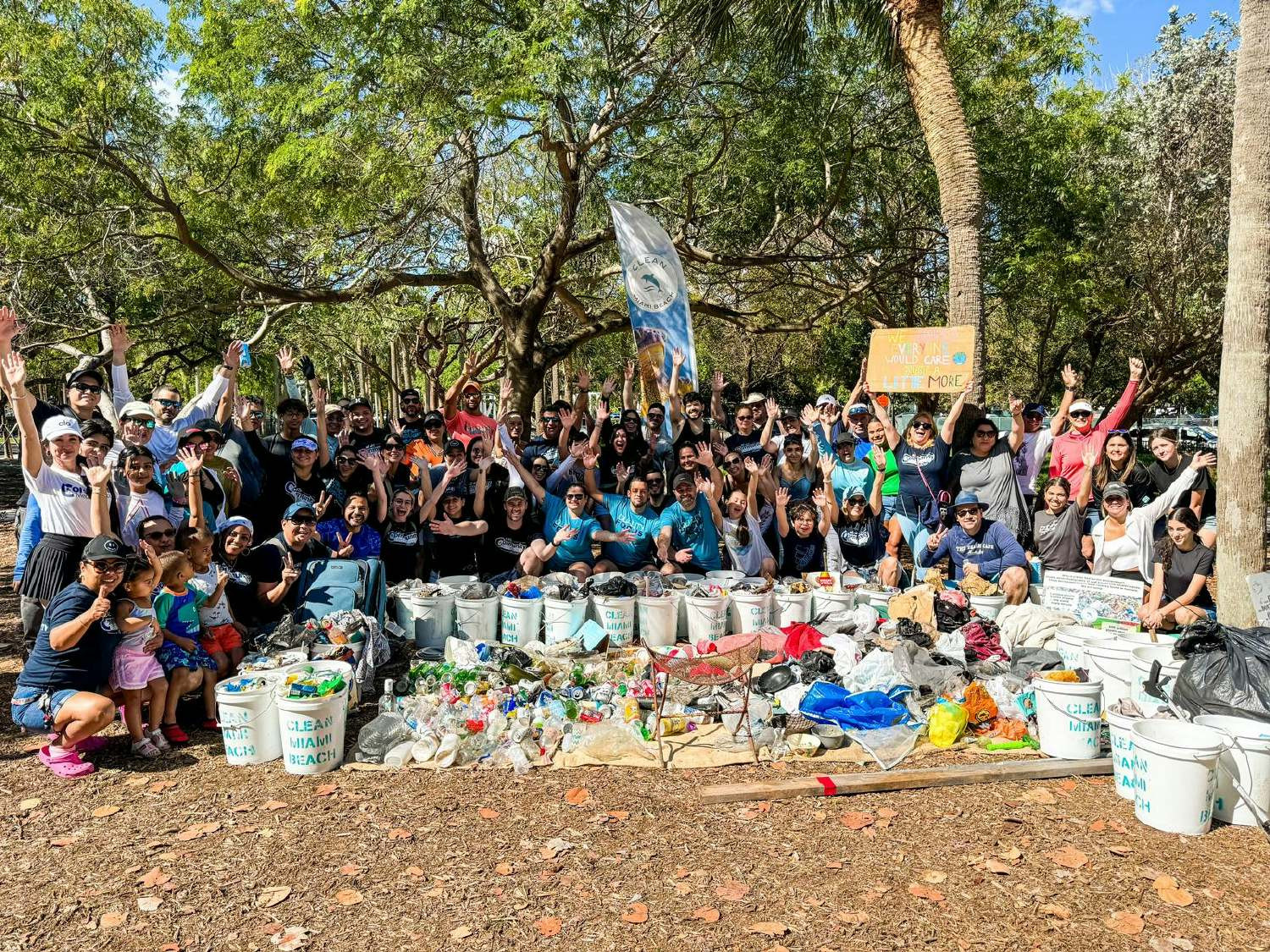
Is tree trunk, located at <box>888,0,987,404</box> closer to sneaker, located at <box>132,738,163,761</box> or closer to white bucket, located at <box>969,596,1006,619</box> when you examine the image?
white bucket, located at <box>969,596,1006,619</box>

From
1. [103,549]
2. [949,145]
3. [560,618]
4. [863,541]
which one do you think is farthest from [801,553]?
[103,549]

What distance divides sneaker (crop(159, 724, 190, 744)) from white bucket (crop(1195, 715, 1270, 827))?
557 centimetres

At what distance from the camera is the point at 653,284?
367 inches

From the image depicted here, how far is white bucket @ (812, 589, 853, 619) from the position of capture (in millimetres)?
6973

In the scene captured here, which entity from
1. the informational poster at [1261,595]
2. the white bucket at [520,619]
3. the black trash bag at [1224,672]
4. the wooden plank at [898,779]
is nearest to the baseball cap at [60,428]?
the white bucket at [520,619]

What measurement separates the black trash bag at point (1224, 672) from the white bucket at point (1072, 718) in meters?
0.41

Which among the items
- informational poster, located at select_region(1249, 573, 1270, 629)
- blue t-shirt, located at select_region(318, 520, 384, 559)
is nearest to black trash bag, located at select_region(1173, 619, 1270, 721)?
informational poster, located at select_region(1249, 573, 1270, 629)

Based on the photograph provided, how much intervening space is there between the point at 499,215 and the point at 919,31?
9.41 meters

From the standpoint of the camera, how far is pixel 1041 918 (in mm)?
3398

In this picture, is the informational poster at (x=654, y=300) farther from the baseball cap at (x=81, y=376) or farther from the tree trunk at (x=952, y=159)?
the baseball cap at (x=81, y=376)

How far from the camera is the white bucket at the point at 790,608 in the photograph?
6930 mm

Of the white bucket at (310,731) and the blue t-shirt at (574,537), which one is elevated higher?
the blue t-shirt at (574,537)

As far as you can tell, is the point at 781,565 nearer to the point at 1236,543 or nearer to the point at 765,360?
the point at 1236,543

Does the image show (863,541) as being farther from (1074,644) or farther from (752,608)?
(1074,644)
